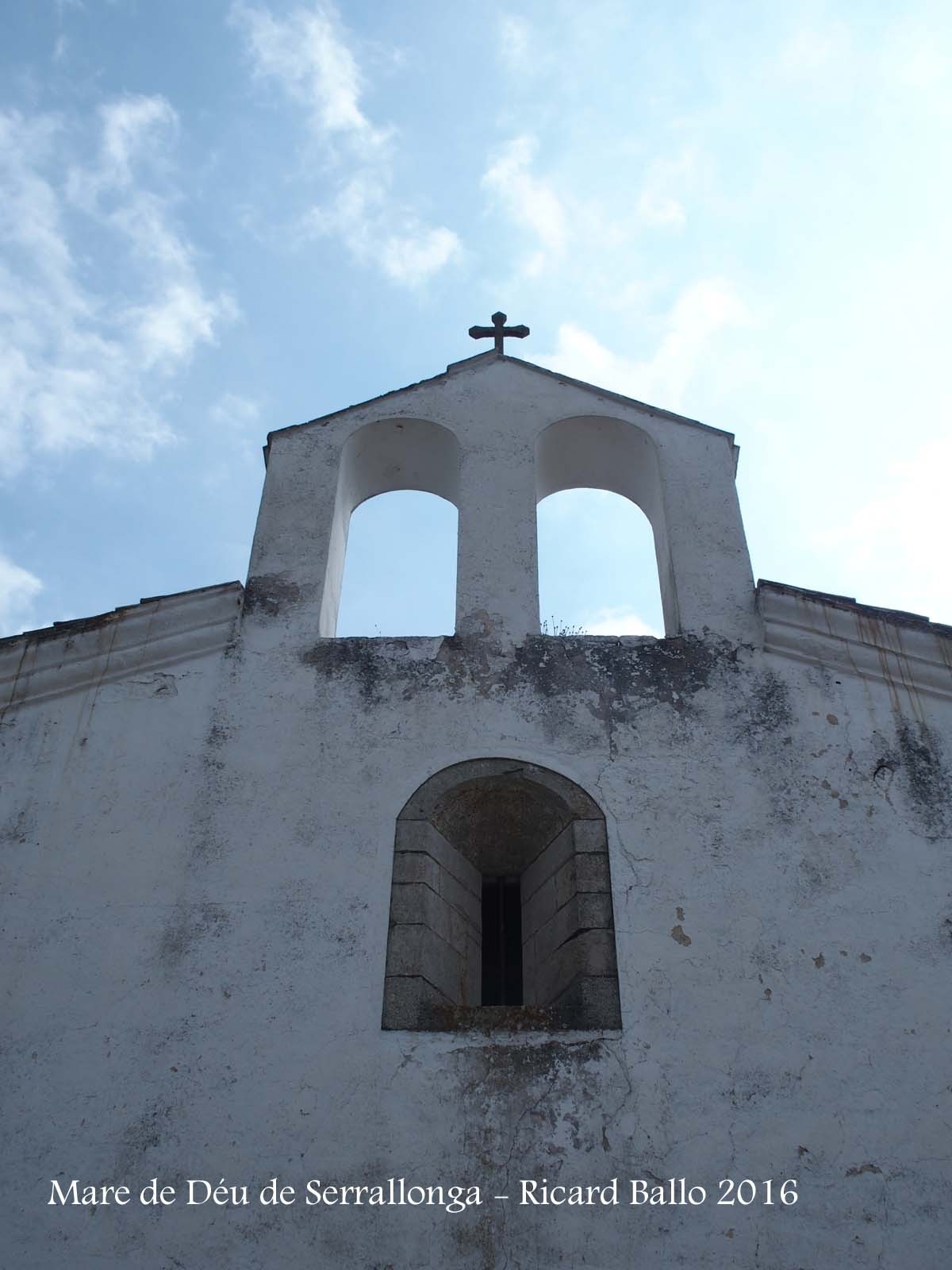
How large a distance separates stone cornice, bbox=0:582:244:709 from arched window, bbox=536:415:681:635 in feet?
7.94

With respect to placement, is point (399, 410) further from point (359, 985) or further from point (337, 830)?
point (359, 985)

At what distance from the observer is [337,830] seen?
18.8 feet

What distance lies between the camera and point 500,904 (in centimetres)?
628

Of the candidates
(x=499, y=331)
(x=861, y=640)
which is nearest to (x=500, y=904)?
(x=861, y=640)

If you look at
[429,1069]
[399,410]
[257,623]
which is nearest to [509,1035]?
[429,1069]

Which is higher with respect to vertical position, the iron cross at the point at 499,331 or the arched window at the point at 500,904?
the iron cross at the point at 499,331

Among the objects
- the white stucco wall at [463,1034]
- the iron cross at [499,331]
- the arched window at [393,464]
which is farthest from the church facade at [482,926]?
the iron cross at [499,331]

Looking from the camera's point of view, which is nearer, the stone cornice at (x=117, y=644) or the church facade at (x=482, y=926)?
the church facade at (x=482, y=926)

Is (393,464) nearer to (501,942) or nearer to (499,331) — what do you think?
(499,331)

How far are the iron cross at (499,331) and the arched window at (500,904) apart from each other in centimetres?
409

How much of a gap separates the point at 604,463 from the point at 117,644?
373cm

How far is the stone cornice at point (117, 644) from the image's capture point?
21.0ft

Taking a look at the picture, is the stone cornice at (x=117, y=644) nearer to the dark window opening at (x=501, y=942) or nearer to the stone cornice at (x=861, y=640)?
the dark window opening at (x=501, y=942)

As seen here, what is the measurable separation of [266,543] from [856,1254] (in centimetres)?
509
